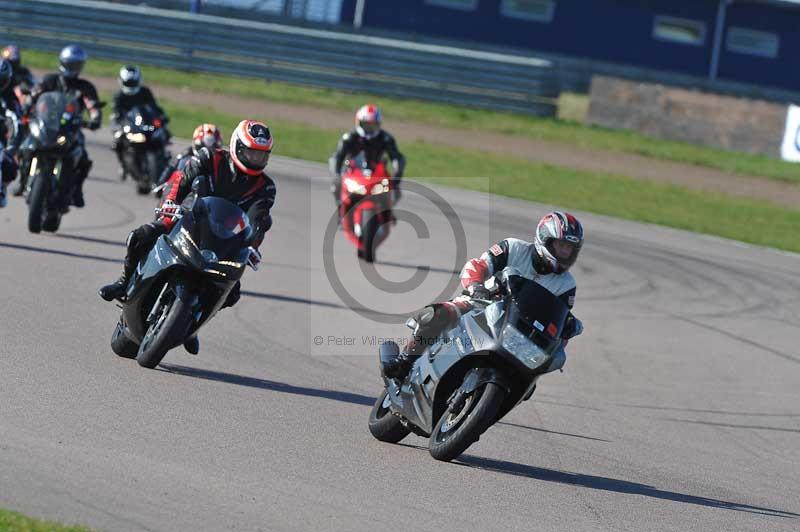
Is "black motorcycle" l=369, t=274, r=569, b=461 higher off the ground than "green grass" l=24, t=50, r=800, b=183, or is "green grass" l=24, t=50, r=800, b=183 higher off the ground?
"green grass" l=24, t=50, r=800, b=183

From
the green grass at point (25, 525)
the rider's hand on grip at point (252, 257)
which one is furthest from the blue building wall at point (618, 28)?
the green grass at point (25, 525)

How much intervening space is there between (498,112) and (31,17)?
35.8ft

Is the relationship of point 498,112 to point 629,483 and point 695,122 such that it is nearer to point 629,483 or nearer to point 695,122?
point 695,122

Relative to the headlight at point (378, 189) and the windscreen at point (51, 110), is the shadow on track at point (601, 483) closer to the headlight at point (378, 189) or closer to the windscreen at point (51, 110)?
the windscreen at point (51, 110)

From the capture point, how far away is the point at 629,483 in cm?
799

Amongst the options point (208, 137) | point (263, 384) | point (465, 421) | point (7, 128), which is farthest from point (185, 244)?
point (7, 128)

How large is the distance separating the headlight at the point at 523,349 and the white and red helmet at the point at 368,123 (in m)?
9.57

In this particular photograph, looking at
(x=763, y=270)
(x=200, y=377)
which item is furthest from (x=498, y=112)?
(x=200, y=377)

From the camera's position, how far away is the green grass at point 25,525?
539 centimetres

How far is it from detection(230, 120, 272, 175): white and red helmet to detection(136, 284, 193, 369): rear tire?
48.3 inches

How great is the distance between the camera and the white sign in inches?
1149

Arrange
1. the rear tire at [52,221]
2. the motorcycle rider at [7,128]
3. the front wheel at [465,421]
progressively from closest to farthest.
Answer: the front wheel at [465,421] < the motorcycle rider at [7,128] < the rear tire at [52,221]

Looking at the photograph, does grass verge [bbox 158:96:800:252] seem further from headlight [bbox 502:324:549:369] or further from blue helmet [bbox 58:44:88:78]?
headlight [bbox 502:324:549:369]

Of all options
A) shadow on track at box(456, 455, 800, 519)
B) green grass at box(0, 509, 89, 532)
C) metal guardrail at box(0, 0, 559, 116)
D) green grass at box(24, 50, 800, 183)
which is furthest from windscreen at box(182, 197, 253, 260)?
metal guardrail at box(0, 0, 559, 116)
